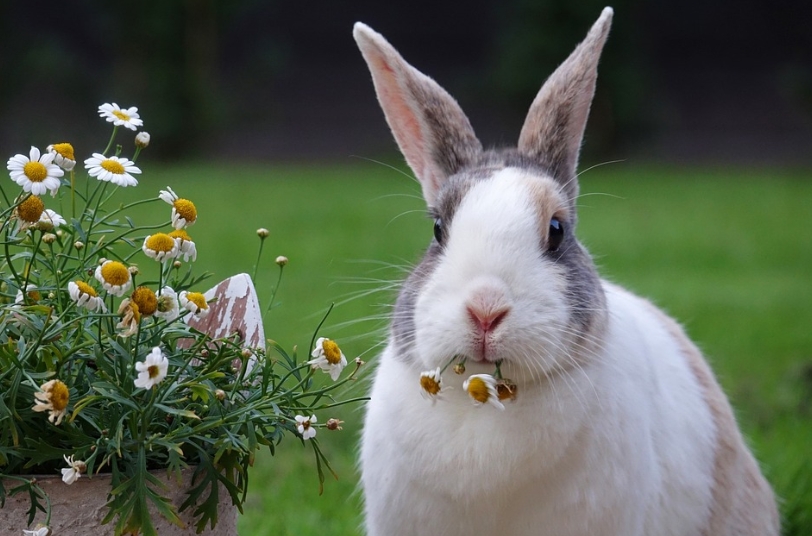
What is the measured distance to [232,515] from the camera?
2.05 m

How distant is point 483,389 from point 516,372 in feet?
0.49

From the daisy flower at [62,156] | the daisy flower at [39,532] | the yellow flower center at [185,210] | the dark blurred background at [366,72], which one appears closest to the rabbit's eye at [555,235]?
the yellow flower center at [185,210]

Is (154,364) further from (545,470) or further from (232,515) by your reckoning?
(545,470)

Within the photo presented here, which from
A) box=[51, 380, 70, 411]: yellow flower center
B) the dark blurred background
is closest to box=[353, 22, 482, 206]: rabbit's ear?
box=[51, 380, 70, 411]: yellow flower center

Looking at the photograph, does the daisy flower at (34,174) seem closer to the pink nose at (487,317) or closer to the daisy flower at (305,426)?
the daisy flower at (305,426)

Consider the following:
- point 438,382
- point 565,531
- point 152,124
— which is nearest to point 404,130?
point 438,382

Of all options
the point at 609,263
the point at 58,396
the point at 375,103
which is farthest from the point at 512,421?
the point at 375,103

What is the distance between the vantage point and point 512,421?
2.12m

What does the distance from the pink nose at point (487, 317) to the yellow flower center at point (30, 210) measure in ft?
2.55

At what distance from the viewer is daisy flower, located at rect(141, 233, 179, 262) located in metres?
1.79

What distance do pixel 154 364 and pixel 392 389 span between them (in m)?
0.73

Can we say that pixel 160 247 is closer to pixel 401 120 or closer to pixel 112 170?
pixel 112 170

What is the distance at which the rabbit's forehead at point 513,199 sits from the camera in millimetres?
2131

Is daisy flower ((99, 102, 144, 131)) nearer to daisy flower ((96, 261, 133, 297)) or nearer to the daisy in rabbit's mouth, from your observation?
daisy flower ((96, 261, 133, 297))
